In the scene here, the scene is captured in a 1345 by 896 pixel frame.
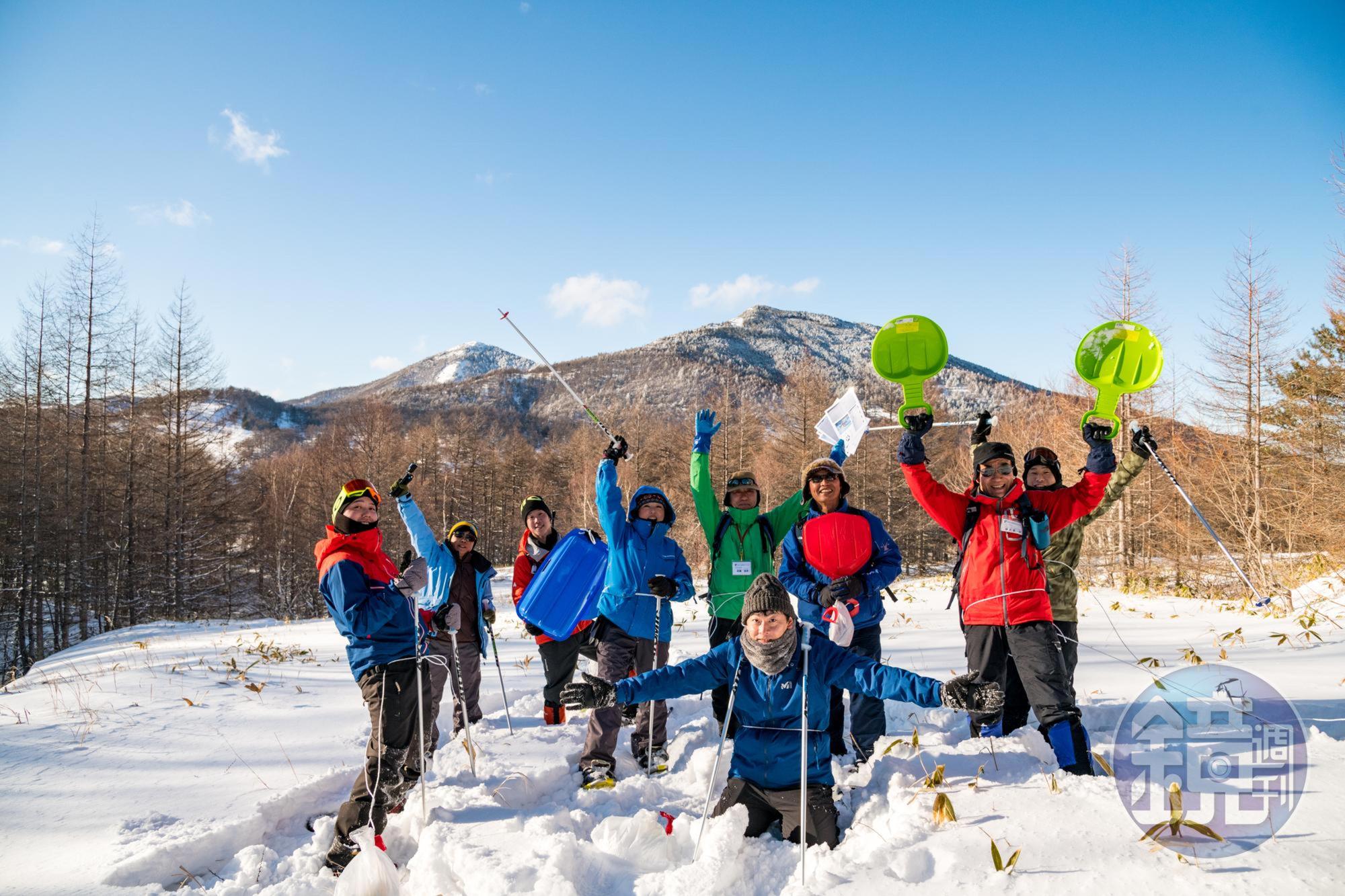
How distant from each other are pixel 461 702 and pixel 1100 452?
4.66 metres

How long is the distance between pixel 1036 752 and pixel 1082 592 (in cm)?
1113

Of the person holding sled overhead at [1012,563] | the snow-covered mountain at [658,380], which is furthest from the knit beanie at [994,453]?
the snow-covered mountain at [658,380]

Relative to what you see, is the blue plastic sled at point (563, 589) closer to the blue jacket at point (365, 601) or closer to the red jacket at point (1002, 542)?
the blue jacket at point (365, 601)

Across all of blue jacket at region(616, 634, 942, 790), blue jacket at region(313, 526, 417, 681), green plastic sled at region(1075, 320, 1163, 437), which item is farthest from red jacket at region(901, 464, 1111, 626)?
blue jacket at region(313, 526, 417, 681)

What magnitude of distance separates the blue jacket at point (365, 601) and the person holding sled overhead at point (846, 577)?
2.53 meters

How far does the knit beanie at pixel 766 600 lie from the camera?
10.8 ft

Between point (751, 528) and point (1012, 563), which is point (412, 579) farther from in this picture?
point (1012, 563)

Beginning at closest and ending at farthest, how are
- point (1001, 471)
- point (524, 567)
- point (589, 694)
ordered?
point (589, 694), point (1001, 471), point (524, 567)

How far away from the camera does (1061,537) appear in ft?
15.7

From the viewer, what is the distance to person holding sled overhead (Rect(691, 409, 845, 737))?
4.86 m

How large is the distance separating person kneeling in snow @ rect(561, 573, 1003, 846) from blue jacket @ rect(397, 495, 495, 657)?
2.02 meters

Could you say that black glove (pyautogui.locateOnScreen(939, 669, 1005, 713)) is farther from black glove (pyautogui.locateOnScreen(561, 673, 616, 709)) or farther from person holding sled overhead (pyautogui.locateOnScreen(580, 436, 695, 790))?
person holding sled overhead (pyautogui.locateOnScreen(580, 436, 695, 790))

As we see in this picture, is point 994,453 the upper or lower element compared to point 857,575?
upper

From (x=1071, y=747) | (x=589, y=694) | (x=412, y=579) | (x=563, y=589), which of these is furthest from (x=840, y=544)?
(x=412, y=579)
